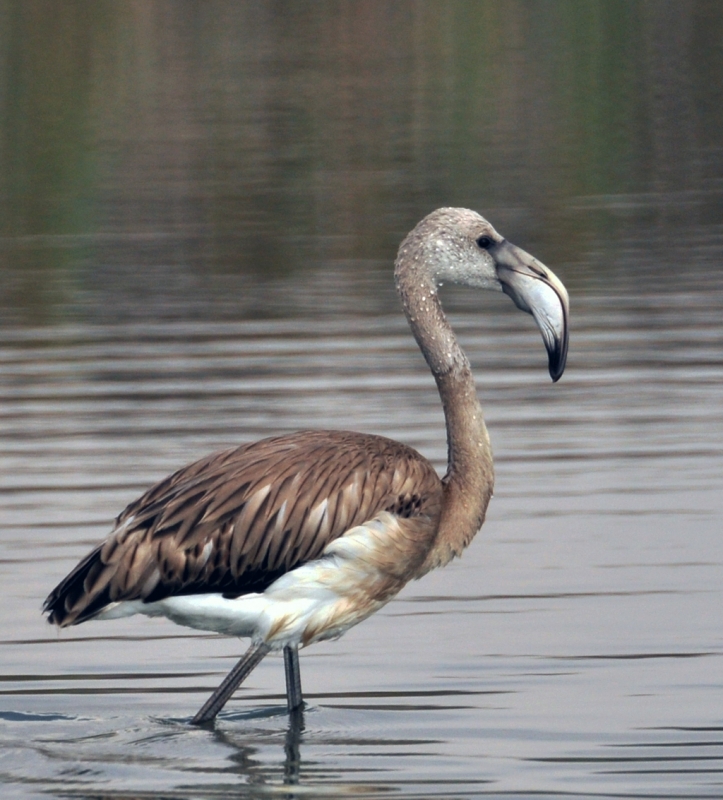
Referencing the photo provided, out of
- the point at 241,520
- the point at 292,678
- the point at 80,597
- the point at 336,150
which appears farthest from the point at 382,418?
the point at 336,150

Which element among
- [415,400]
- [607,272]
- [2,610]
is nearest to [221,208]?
[607,272]

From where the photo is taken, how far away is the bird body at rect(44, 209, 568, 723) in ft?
27.0

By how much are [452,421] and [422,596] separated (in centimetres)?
150

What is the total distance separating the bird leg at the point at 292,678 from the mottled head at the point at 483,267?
158cm

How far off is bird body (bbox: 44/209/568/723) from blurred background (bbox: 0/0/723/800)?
0.47 meters

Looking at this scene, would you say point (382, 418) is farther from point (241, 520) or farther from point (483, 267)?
point (241, 520)

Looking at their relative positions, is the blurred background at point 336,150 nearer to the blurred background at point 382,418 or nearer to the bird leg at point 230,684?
the blurred background at point 382,418

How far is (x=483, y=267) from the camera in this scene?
9.00 m

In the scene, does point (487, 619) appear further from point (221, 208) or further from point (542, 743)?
point (221, 208)

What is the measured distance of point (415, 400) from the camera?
13.9m

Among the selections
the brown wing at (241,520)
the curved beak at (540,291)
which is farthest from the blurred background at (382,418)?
the curved beak at (540,291)

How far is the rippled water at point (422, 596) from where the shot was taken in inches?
313

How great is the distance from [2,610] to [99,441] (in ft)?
10.9

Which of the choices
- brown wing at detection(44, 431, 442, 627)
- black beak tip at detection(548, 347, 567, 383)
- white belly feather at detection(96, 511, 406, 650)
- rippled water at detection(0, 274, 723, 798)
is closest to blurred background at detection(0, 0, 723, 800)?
rippled water at detection(0, 274, 723, 798)
